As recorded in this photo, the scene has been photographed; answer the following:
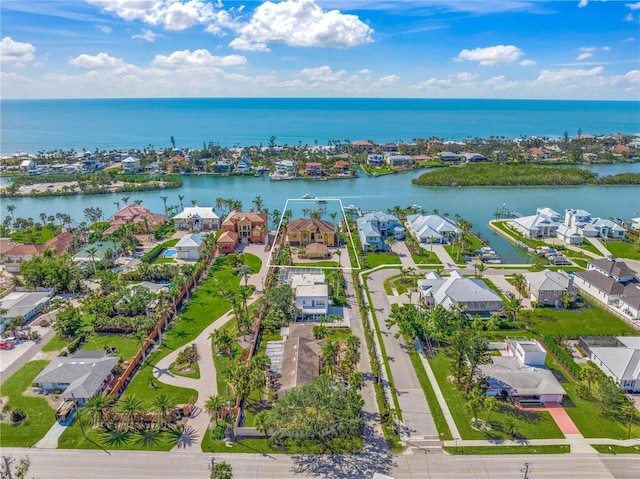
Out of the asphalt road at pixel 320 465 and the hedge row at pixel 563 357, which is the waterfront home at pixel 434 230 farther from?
the asphalt road at pixel 320 465

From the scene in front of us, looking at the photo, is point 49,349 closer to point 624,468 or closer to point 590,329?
point 624,468

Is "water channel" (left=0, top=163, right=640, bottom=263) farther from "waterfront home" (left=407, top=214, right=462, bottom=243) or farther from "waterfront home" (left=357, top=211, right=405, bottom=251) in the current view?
"waterfront home" (left=357, top=211, right=405, bottom=251)

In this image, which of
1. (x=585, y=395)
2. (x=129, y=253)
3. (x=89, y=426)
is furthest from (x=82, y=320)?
(x=585, y=395)

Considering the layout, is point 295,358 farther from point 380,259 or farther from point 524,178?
point 524,178

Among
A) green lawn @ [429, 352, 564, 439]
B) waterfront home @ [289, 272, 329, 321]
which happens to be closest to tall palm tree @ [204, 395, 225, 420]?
waterfront home @ [289, 272, 329, 321]

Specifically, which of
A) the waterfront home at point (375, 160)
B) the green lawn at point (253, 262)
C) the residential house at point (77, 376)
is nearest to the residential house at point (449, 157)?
the waterfront home at point (375, 160)

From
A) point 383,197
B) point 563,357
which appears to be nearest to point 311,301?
point 563,357
